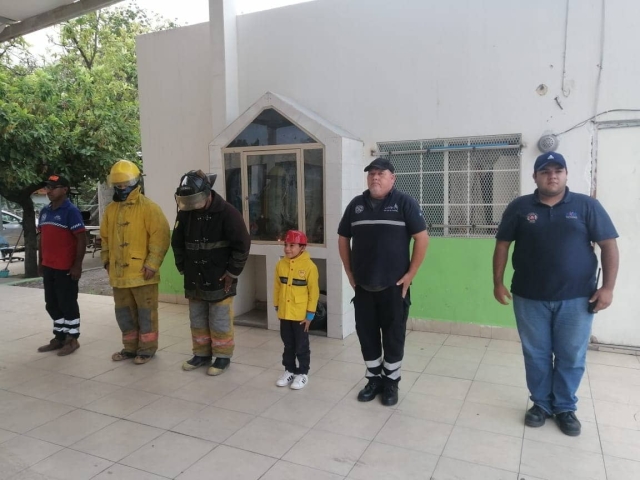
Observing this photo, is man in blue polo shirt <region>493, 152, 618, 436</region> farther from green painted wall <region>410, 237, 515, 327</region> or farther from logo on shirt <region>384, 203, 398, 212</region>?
green painted wall <region>410, 237, 515, 327</region>

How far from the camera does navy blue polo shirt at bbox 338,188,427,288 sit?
3559 mm

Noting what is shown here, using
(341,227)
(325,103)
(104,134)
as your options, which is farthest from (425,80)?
(104,134)

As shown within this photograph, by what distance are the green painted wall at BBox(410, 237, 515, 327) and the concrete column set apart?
9.72 feet

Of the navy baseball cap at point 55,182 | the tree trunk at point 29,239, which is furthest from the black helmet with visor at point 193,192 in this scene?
the tree trunk at point 29,239

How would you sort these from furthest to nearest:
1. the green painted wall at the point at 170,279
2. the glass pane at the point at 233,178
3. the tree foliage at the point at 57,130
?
the tree foliage at the point at 57,130
the green painted wall at the point at 170,279
the glass pane at the point at 233,178

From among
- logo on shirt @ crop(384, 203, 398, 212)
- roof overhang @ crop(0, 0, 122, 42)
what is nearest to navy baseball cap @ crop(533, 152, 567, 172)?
logo on shirt @ crop(384, 203, 398, 212)

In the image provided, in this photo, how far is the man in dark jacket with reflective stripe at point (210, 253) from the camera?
13.8 feet

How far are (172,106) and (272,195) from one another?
219 cm

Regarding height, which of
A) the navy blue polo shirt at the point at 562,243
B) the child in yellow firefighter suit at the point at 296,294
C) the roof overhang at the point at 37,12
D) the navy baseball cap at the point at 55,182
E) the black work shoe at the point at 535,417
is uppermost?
the roof overhang at the point at 37,12

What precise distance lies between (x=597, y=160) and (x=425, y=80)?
1903mm

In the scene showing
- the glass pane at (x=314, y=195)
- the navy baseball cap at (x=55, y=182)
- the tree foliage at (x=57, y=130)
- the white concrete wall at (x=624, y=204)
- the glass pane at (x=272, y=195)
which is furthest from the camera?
the tree foliage at (x=57, y=130)

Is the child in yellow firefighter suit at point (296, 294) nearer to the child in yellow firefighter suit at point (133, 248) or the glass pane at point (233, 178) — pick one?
the child in yellow firefighter suit at point (133, 248)

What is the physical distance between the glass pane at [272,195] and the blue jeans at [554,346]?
2.88m

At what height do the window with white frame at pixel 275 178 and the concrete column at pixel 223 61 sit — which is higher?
the concrete column at pixel 223 61
